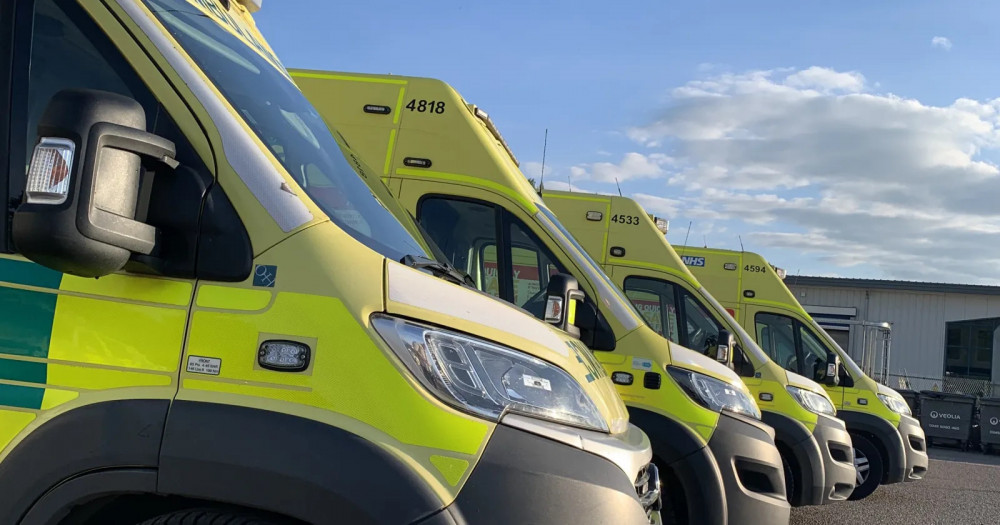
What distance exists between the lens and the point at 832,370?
1102 centimetres

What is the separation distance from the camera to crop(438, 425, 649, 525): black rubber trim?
2152mm

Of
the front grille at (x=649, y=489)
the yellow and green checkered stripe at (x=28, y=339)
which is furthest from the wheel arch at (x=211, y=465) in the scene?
the front grille at (x=649, y=489)

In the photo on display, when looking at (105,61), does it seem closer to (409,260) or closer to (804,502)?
(409,260)

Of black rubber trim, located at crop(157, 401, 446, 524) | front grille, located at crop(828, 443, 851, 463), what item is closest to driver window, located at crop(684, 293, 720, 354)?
front grille, located at crop(828, 443, 851, 463)

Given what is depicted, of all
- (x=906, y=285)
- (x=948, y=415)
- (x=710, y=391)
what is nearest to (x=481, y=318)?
(x=710, y=391)

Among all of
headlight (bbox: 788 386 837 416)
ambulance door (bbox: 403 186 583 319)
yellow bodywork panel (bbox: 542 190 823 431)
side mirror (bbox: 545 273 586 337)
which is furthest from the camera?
headlight (bbox: 788 386 837 416)

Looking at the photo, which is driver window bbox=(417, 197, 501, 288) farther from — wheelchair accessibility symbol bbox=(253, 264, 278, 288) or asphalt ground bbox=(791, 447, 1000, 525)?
asphalt ground bbox=(791, 447, 1000, 525)

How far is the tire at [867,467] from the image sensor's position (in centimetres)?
1094

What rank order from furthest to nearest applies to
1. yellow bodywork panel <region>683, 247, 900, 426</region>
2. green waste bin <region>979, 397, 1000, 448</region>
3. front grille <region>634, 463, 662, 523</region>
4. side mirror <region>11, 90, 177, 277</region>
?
green waste bin <region>979, 397, 1000, 448</region>, yellow bodywork panel <region>683, 247, 900, 426</region>, front grille <region>634, 463, 662, 523</region>, side mirror <region>11, 90, 177, 277</region>

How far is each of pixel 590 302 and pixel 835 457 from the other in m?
4.79

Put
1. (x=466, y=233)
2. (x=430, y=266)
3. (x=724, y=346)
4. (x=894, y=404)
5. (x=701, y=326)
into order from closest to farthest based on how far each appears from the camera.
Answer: (x=430, y=266), (x=466, y=233), (x=724, y=346), (x=701, y=326), (x=894, y=404)

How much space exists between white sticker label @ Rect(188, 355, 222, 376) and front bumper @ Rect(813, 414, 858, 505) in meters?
7.27

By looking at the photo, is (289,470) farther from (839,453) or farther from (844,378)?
(844,378)

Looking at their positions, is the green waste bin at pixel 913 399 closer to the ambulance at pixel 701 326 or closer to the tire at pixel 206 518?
the ambulance at pixel 701 326
